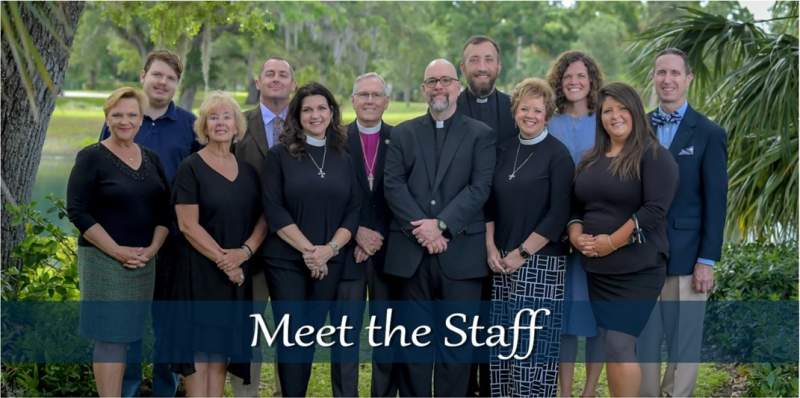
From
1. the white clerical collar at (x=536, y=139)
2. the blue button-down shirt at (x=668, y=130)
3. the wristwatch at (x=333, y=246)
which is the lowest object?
the wristwatch at (x=333, y=246)

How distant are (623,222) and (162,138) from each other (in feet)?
9.44

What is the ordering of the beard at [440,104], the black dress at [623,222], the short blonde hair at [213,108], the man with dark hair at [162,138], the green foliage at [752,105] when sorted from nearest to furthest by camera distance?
the black dress at [623,222] < the short blonde hair at [213,108] < the beard at [440,104] < the man with dark hair at [162,138] < the green foliage at [752,105]

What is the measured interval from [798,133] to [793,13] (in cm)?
193

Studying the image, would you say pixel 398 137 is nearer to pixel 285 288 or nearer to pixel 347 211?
pixel 347 211

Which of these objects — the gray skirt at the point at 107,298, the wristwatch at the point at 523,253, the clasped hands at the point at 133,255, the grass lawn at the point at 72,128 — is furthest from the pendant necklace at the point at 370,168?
the grass lawn at the point at 72,128

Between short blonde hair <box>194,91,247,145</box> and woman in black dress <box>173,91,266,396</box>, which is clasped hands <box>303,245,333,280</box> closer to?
woman in black dress <box>173,91,266,396</box>

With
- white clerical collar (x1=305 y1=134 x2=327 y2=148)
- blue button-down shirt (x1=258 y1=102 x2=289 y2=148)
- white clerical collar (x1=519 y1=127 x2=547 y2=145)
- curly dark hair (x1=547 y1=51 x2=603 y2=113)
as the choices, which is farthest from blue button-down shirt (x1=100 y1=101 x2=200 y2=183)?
curly dark hair (x1=547 y1=51 x2=603 y2=113)

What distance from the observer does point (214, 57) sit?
31797 millimetres

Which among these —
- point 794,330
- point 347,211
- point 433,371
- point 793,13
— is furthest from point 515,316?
point 793,13

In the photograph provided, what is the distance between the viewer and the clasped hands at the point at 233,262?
18.3ft

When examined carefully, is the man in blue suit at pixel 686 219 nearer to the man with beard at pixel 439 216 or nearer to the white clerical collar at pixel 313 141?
the man with beard at pixel 439 216

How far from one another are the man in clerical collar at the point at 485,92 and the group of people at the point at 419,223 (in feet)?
1.19

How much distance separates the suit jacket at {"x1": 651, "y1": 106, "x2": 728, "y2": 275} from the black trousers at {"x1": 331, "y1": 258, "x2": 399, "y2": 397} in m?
1.72

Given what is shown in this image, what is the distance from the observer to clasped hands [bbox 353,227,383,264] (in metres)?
5.82
